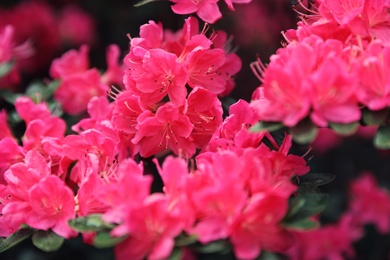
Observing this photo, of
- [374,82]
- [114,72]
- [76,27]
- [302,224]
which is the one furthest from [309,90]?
[76,27]

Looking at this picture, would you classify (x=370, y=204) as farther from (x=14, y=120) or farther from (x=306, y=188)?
(x=14, y=120)

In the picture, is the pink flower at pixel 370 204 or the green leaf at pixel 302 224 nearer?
the green leaf at pixel 302 224

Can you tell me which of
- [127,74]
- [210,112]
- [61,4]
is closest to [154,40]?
[127,74]

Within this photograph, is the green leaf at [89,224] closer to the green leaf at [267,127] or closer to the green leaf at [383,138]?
the green leaf at [267,127]

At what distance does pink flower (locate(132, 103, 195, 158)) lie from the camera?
144 centimetres

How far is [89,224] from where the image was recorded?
1261 millimetres

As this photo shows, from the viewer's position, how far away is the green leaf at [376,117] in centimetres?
122

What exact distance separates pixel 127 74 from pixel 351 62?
0.51 metres

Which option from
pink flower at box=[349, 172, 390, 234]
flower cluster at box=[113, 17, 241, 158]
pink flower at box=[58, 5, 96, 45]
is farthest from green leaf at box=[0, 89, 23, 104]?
pink flower at box=[349, 172, 390, 234]

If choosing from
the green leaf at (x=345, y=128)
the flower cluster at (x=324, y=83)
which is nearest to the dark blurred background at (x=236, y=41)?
the flower cluster at (x=324, y=83)

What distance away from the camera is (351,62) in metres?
1.24

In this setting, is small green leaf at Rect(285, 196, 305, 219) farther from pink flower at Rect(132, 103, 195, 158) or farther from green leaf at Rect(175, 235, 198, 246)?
pink flower at Rect(132, 103, 195, 158)

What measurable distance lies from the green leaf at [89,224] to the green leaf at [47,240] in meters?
0.08

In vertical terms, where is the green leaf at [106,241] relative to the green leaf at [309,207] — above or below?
above
